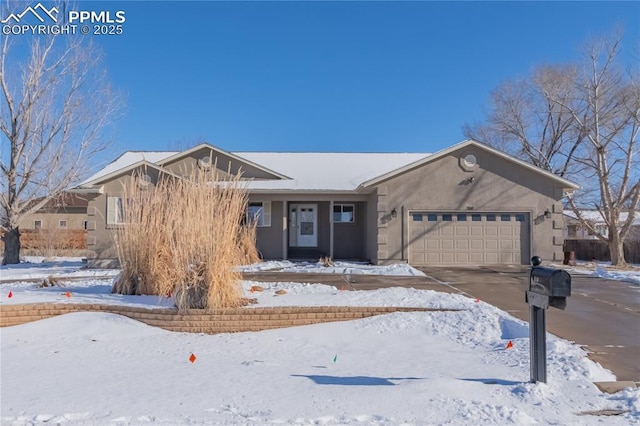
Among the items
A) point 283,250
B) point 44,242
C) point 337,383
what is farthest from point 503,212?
point 44,242

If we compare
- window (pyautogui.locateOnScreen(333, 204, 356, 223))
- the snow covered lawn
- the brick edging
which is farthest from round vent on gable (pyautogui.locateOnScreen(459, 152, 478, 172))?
the brick edging

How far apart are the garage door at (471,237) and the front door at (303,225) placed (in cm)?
418

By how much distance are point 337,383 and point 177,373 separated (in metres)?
1.66

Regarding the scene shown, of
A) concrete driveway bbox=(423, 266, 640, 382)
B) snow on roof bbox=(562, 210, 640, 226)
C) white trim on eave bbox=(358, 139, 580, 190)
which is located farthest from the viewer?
snow on roof bbox=(562, 210, 640, 226)

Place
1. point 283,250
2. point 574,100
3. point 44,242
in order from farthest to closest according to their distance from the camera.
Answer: point 574,100 → point 44,242 → point 283,250

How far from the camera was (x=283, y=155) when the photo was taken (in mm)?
21812

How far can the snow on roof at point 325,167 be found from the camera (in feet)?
57.2

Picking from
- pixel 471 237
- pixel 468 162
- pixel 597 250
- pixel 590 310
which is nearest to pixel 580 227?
pixel 597 250

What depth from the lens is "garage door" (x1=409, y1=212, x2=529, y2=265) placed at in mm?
15930

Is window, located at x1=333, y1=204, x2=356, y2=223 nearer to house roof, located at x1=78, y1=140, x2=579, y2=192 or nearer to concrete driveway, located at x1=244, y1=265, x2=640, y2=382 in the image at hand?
house roof, located at x1=78, y1=140, x2=579, y2=192

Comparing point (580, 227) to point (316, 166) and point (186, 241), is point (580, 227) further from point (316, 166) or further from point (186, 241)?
point (186, 241)

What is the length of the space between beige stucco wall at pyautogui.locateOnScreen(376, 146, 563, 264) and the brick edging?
30.9 ft

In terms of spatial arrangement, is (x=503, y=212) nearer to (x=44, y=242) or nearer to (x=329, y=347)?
(x=329, y=347)

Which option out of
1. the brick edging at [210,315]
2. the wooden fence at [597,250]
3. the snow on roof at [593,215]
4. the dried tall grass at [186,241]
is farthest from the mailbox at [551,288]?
the snow on roof at [593,215]
